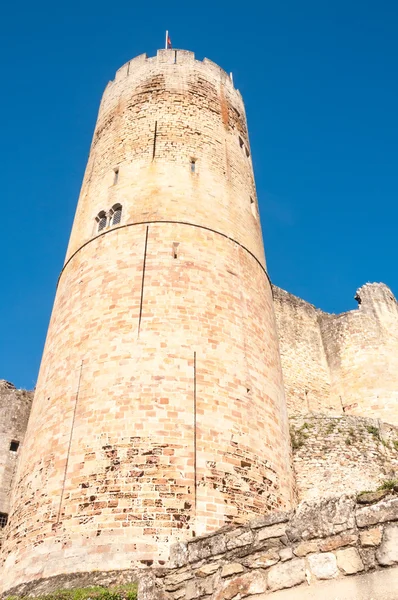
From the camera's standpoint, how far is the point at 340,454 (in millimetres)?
13922

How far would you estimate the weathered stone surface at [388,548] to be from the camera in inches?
170

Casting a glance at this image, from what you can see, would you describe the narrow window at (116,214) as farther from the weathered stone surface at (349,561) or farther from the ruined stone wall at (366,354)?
the ruined stone wall at (366,354)

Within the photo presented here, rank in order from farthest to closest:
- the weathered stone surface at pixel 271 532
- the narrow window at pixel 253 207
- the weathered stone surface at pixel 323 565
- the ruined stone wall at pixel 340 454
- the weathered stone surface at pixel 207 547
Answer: the narrow window at pixel 253 207
the ruined stone wall at pixel 340 454
the weathered stone surface at pixel 207 547
the weathered stone surface at pixel 271 532
the weathered stone surface at pixel 323 565

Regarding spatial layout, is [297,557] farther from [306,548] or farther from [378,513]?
[378,513]

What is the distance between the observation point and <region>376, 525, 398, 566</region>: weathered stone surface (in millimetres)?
4328

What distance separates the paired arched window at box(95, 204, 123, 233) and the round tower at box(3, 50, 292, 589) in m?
0.03

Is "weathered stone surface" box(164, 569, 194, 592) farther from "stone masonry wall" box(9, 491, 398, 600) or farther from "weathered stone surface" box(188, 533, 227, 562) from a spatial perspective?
"weathered stone surface" box(188, 533, 227, 562)

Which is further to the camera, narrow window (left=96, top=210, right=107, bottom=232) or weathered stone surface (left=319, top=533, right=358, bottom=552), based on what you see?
narrow window (left=96, top=210, right=107, bottom=232)

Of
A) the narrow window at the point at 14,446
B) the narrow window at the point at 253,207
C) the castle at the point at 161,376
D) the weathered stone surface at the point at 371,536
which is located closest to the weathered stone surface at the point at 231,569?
the castle at the point at 161,376

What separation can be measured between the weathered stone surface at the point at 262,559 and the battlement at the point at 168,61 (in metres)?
14.4

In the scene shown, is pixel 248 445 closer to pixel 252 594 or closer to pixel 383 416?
pixel 252 594

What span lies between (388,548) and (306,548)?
0.70 metres

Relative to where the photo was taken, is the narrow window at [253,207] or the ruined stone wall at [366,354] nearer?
the narrow window at [253,207]

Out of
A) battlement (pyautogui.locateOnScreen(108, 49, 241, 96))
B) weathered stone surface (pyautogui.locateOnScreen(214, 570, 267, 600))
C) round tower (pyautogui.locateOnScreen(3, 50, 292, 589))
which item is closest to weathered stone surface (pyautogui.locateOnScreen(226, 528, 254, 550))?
weathered stone surface (pyautogui.locateOnScreen(214, 570, 267, 600))
